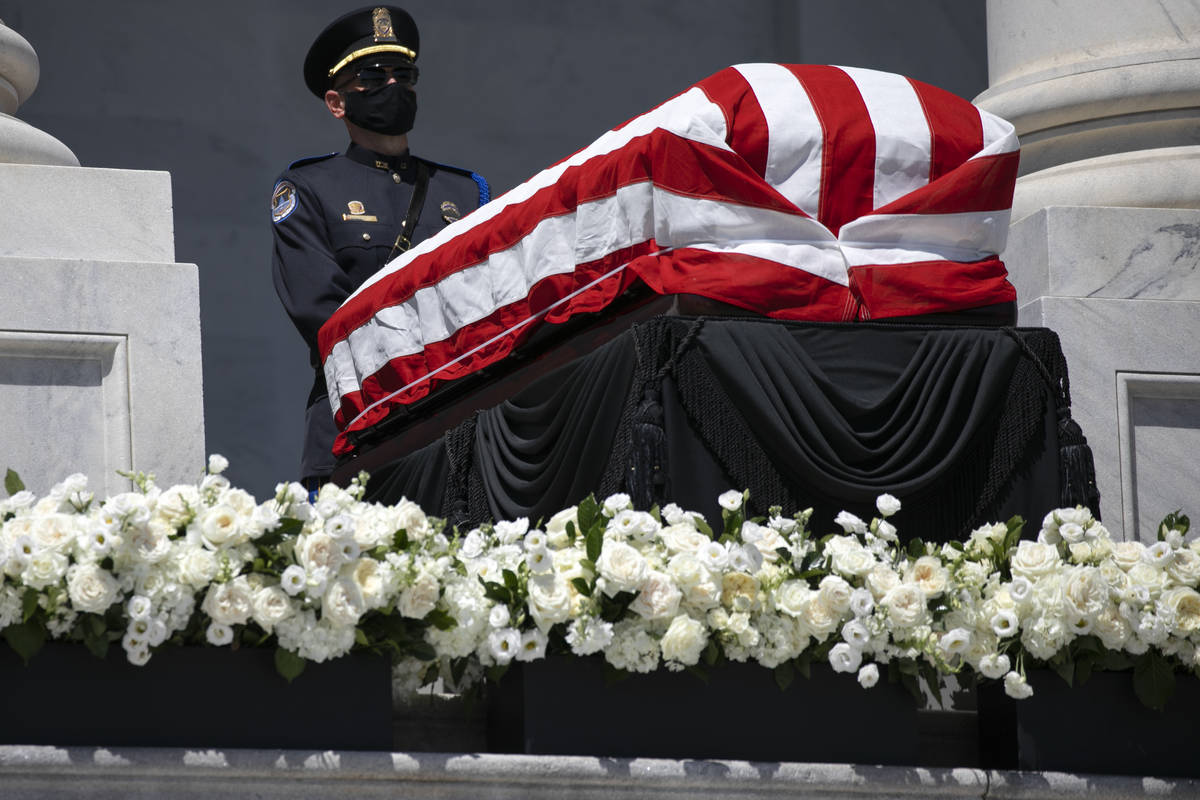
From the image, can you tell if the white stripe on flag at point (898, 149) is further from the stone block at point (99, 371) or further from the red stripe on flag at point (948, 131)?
the stone block at point (99, 371)

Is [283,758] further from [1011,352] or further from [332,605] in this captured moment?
[1011,352]

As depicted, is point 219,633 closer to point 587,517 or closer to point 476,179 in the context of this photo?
point 587,517

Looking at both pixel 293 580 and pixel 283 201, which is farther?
pixel 283 201

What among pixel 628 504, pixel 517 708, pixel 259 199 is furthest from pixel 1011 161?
pixel 259 199

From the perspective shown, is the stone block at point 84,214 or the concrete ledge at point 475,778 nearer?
the concrete ledge at point 475,778

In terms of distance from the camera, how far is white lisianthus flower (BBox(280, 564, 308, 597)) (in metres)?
3.87

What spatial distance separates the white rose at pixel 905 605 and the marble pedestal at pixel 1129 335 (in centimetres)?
210

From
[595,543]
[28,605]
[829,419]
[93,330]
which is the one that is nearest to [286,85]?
[93,330]

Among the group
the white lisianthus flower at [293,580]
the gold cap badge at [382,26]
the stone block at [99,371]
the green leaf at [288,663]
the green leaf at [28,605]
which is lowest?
the green leaf at [288,663]

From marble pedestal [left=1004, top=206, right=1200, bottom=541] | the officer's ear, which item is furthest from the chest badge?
marble pedestal [left=1004, top=206, right=1200, bottom=541]

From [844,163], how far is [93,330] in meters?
2.21

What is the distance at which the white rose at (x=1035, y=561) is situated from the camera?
14.1 feet

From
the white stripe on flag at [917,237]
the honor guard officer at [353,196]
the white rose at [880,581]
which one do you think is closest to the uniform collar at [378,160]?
the honor guard officer at [353,196]

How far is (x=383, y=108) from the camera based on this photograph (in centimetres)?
706
